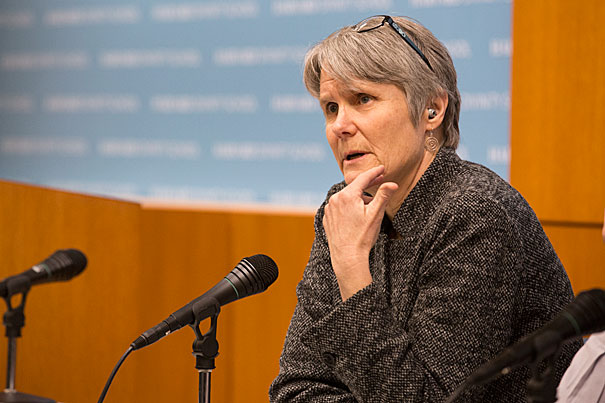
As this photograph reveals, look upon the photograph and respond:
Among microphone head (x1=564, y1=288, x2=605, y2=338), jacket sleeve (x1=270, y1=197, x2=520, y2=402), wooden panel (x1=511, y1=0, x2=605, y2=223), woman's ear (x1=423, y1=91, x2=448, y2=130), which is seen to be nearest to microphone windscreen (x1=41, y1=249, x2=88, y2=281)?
jacket sleeve (x1=270, y1=197, x2=520, y2=402)

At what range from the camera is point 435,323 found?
1.42 metres

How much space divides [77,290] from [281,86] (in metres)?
Answer: 1.07

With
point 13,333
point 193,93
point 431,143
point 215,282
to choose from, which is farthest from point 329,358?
point 193,93

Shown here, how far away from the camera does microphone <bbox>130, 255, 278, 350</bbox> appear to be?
1.41m

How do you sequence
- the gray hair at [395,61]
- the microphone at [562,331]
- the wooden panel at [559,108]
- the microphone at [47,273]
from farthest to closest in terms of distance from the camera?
the wooden panel at [559,108]
the microphone at [47,273]
the gray hair at [395,61]
the microphone at [562,331]

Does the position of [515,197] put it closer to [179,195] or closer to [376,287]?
[376,287]

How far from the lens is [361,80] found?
1607 mm

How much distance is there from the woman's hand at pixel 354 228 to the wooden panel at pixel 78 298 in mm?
1401

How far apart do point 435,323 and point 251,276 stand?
0.37m

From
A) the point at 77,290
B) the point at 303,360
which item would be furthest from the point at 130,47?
the point at 303,360

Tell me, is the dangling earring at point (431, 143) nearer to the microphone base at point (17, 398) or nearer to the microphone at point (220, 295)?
the microphone at point (220, 295)

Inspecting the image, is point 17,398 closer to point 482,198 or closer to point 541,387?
point 482,198

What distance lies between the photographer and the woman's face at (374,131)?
63.6 inches

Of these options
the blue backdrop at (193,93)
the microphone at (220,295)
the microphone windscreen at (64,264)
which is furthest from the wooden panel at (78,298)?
the microphone at (220,295)
